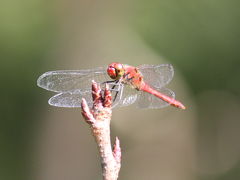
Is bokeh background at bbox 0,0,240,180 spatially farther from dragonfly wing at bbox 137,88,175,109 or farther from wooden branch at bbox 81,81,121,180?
wooden branch at bbox 81,81,121,180

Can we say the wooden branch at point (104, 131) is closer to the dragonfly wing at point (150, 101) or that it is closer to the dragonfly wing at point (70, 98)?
the dragonfly wing at point (70, 98)

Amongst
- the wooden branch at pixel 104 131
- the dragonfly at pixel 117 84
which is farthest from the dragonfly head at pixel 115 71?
the wooden branch at pixel 104 131

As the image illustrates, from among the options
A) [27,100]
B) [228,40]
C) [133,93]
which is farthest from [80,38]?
[133,93]

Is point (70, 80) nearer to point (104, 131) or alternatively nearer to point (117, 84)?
point (117, 84)

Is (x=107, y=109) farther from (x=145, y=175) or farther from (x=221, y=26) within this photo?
(x=221, y=26)

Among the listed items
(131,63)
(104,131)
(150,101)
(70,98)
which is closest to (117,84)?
(70,98)

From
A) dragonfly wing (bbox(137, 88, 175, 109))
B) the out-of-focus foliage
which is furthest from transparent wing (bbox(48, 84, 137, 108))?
the out-of-focus foliage
